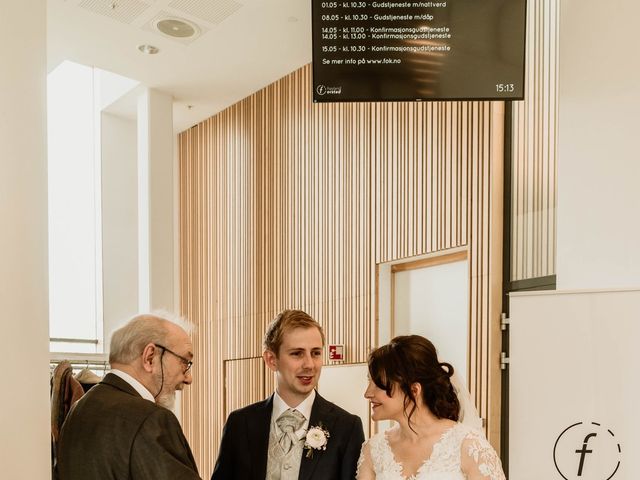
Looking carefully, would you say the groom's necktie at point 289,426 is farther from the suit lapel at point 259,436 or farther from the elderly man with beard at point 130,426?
the elderly man with beard at point 130,426

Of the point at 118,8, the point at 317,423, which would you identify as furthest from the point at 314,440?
the point at 118,8

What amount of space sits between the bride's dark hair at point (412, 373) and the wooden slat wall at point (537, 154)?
90.3 inches

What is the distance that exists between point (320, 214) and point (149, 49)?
2.06 metres

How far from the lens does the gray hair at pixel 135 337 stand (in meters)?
2.67

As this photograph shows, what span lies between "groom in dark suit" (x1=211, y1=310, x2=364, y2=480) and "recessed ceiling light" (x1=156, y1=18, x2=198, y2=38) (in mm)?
3472

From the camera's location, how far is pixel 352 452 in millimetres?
3123

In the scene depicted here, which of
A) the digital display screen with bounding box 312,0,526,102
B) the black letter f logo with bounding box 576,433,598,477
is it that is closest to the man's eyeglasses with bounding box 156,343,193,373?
the black letter f logo with bounding box 576,433,598,477

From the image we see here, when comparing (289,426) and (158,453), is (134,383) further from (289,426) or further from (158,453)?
(289,426)

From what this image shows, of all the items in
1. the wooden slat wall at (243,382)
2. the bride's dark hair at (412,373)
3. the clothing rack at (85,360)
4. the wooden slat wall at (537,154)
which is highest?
the wooden slat wall at (537,154)

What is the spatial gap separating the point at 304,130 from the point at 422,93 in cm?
312

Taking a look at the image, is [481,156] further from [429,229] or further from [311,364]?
[311,364]

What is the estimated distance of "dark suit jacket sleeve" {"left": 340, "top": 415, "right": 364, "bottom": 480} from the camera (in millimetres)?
3090

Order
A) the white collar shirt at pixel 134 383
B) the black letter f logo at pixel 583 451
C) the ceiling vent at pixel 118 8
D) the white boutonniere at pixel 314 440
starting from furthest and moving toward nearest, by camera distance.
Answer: the ceiling vent at pixel 118 8 < the black letter f logo at pixel 583 451 < the white boutonniere at pixel 314 440 < the white collar shirt at pixel 134 383

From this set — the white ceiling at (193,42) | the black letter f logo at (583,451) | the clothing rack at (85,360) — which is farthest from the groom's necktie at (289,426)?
the clothing rack at (85,360)
